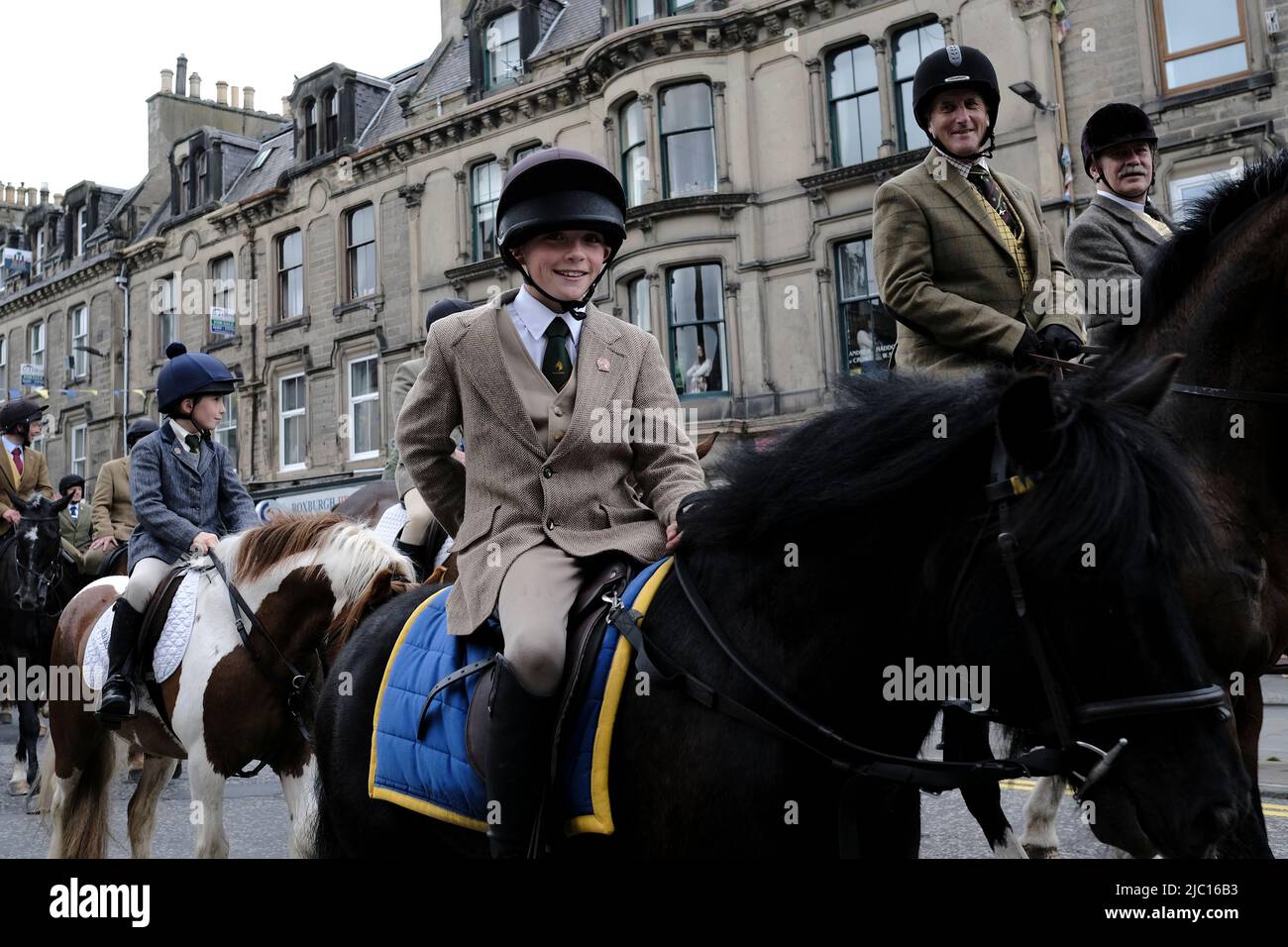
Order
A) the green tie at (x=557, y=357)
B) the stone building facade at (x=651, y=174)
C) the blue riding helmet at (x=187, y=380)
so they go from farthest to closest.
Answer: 1. the stone building facade at (x=651, y=174)
2. the blue riding helmet at (x=187, y=380)
3. the green tie at (x=557, y=357)

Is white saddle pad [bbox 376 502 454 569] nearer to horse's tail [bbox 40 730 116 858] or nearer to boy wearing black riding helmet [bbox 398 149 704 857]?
horse's tail [bbox 40 730 116 858]

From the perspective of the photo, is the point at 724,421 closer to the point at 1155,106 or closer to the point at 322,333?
the point at 1155,106

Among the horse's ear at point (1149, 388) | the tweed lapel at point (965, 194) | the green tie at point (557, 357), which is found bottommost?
the horse's ear at point (1149, 388)

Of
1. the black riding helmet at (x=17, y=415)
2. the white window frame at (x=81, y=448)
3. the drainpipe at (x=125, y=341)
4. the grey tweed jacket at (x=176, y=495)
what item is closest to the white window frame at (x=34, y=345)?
the white window frame at (x=81, y=448)

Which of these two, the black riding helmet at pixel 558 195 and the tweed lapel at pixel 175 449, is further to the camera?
the tweed lapel at pixel 175 449

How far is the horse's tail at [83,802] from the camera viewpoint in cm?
558

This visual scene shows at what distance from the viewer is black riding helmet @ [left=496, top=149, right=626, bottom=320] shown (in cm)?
290

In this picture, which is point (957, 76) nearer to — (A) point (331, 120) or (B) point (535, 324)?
(B) point (535, 324)

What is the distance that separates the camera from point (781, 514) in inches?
93.3

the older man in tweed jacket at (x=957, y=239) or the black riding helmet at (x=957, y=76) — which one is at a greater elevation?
the black riding helmet at (x=957, y=76)

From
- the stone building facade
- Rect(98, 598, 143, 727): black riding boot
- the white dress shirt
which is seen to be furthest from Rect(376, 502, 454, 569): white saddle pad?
the stone building facade

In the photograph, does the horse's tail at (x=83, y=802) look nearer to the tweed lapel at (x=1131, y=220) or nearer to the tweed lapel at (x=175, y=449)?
the tweed lapel at (x=175, y=449)

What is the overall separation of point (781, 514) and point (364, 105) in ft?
90.8

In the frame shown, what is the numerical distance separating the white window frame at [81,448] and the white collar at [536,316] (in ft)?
113
